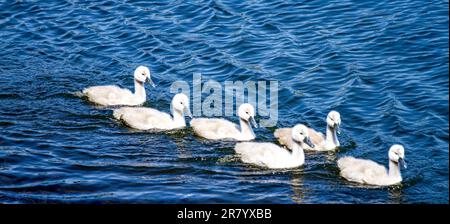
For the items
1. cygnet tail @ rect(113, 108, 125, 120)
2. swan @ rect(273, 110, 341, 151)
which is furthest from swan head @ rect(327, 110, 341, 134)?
cygnet tail @ rect(113, 108, 125, 120)

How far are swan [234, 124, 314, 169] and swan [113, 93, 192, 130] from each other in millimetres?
1829

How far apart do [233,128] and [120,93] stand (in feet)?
8.91

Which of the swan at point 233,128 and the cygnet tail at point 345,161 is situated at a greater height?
the swan at point 233,128

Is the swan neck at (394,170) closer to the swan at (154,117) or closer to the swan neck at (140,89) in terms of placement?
the swan at (154,117)

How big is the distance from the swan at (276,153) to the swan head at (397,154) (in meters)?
1.44

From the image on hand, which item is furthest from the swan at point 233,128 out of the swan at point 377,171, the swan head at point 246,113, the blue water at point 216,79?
the swan at point 377,171

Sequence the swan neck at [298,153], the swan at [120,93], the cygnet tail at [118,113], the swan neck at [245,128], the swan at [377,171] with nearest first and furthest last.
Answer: the swan at [377,171], the swan neck at [298,153], the swan neck at [245,128], the cygnet tail at [118,113], the swan at [120,93]

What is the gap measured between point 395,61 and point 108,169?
22.6ft

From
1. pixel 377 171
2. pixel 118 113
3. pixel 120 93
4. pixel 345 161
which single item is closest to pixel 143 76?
pixel 120 93

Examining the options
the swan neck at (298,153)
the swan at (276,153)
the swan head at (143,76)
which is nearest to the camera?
the swan at (276,153)

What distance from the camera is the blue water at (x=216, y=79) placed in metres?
13.4

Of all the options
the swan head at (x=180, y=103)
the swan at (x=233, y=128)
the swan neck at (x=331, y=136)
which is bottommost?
the swan neck at (x=331, y=136)

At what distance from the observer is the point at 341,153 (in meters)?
15.0
